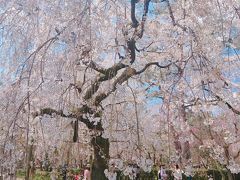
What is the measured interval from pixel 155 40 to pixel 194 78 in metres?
1.36

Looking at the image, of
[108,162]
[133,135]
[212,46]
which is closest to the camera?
[212,46]

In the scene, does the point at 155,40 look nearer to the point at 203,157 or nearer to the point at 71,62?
the point at 71,62

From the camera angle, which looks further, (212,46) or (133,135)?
(133,135)

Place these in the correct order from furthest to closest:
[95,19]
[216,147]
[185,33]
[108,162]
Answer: [216,147] → [108,162] → [185,33] → [95,19]

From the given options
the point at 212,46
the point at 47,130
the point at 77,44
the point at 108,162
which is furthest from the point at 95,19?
the point at 108,162

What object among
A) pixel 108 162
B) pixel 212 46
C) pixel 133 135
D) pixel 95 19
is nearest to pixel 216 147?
pixel 133 135

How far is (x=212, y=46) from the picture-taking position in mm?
4574

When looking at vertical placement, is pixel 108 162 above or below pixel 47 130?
below

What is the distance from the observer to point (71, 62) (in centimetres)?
292

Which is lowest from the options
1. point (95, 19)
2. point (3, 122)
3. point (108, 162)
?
point (108, 162)

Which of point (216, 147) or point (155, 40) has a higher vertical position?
point (155, 40)

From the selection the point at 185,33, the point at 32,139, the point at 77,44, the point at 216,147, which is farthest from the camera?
the point at 216,147

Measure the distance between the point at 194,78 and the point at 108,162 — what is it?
1885mm

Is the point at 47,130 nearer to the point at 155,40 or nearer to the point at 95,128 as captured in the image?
the point at 95,128
